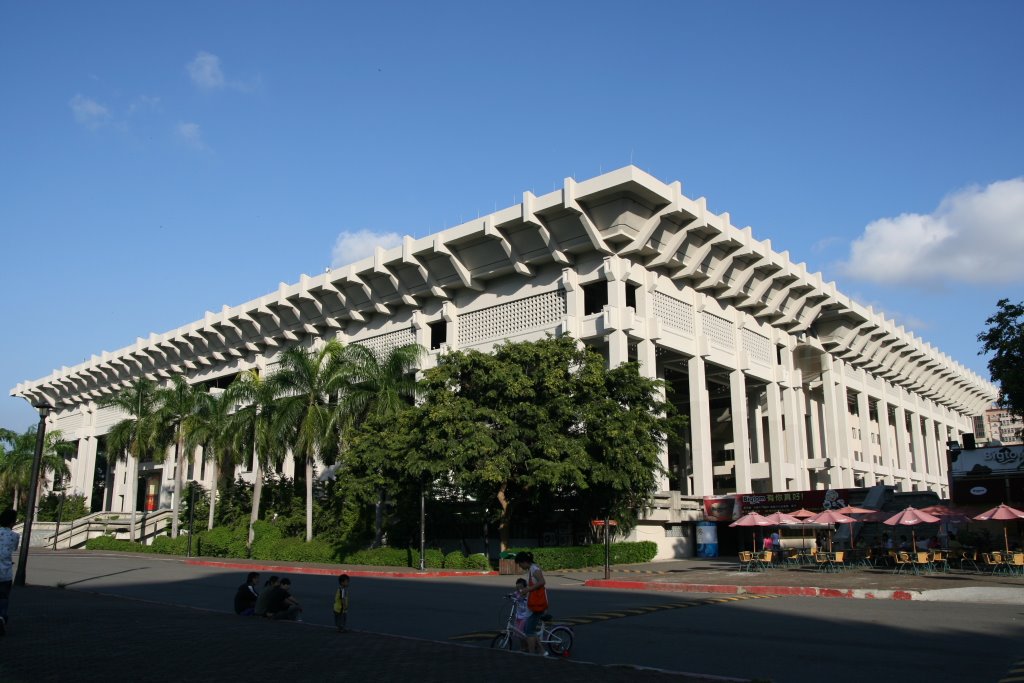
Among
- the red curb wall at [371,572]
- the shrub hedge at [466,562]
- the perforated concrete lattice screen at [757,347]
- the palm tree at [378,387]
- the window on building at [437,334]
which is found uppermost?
the window on building at [437,334]

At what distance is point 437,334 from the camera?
177 ft

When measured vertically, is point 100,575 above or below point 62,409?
below

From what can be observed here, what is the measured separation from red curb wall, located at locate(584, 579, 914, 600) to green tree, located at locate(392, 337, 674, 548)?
5.11 m

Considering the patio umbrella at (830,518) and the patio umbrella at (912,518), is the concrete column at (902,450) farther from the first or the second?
the patio umbrella at (912,518)

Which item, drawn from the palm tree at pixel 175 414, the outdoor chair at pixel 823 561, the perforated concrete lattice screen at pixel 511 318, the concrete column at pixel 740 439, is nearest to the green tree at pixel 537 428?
the outdoor chair at pixel 823 561

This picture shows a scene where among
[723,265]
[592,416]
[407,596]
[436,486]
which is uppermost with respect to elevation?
[723,265]

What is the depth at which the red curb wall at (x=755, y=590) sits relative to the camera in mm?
21264

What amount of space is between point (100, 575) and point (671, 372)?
123ft

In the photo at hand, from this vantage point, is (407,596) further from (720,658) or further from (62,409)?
(62,409)

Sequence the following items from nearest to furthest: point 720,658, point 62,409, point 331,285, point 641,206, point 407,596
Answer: point 720,658 < point 407,596 < point 641,206 < point 331,285 < point 62,409

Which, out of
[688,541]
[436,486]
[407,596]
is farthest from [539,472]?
[688,541]

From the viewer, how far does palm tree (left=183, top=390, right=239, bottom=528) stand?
161 feet

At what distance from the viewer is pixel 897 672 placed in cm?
1055

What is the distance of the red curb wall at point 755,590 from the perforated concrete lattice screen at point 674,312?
2089 centimetres
